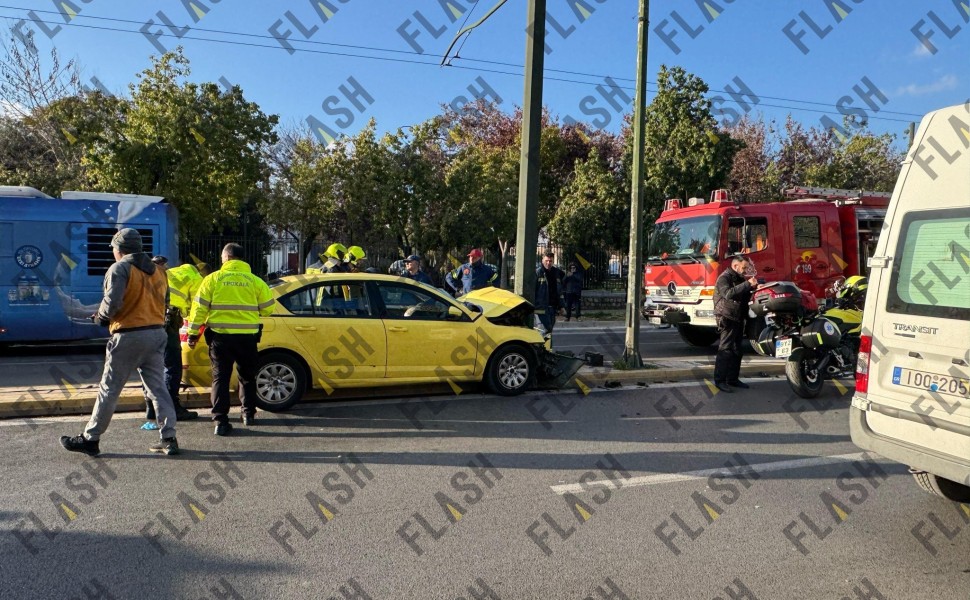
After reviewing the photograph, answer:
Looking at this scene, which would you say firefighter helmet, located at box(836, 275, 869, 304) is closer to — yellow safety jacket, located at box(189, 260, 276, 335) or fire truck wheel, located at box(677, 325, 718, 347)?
fire truck wheel, located at box(677, 325, 718, 347)

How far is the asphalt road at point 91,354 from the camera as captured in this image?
8984 millimetres

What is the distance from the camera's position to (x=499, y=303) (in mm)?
8344

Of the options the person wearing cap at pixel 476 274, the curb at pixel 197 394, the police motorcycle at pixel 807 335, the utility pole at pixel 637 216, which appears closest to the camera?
the curb at pixel 197 394

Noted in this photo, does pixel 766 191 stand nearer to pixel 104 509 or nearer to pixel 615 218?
pixel 615 218

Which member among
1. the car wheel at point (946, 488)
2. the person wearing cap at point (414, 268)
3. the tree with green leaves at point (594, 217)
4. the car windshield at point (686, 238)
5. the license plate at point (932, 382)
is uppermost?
the tree with green leaves at point (594, 217)

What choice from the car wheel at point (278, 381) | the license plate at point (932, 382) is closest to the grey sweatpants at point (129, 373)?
the car wheel at point (278, 381)

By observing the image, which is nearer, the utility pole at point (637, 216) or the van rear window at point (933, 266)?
the van rear window at point (933, 266)

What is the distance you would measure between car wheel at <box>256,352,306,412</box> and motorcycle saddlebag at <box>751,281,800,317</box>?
554 centimetres

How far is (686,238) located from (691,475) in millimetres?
7669

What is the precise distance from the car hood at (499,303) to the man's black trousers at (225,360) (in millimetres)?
2779

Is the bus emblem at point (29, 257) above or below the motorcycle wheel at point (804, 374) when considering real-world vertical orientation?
above

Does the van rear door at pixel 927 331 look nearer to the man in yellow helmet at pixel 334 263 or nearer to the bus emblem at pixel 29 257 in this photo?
the man in yellow helmet at pixel 334 263

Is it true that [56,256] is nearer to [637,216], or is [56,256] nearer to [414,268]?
[414,268]

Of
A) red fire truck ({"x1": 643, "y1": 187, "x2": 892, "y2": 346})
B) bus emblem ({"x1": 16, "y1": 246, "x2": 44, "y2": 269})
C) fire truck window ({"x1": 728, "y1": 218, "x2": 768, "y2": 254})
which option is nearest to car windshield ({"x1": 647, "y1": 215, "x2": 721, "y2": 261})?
red fire truck ({"x1": 643, "y1": 187, "x2": 892, "y2": 346})
